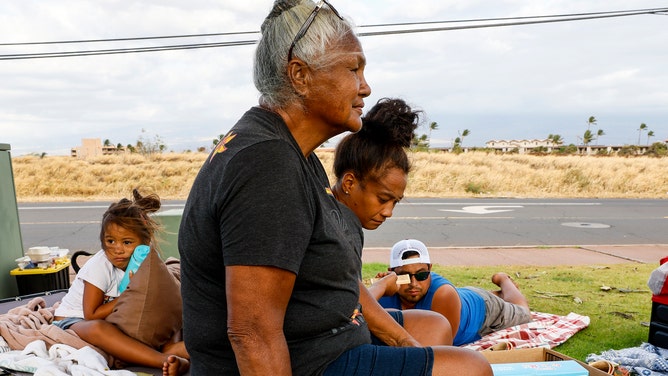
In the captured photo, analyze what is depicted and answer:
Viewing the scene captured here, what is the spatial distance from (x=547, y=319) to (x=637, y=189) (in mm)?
22204

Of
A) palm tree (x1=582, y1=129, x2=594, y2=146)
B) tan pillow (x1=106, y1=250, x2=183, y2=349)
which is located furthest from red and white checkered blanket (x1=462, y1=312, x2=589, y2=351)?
palm tree (x1=582, y1=129, x2=594, y2=146)

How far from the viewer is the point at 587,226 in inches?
468

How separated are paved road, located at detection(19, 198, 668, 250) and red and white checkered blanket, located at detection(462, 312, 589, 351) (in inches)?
171

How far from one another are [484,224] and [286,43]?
10929 millimetres

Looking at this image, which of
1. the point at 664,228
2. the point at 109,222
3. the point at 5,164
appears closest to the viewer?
the point at 109,222

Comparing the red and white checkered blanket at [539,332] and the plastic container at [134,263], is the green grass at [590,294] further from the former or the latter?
the plastic container at [134,263]

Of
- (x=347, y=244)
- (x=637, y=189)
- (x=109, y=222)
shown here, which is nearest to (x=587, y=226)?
(x=109, y=222)

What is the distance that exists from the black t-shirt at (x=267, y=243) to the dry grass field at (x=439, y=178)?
57.1 ft

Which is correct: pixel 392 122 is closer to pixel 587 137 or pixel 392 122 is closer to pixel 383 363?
pixel 383 363

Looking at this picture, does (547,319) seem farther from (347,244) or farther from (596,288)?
(347,244)

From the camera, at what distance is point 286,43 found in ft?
4.91

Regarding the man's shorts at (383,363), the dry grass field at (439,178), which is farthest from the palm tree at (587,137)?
the man's shorts at (383,363)

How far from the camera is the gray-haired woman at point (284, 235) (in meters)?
1.27

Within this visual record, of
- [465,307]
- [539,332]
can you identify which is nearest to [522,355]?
[465,307]
